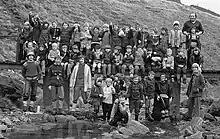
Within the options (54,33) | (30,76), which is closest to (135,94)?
(30,76)

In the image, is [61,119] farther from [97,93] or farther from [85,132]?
[85,132]

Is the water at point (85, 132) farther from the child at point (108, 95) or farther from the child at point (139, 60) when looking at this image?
the child at point (139, 60)

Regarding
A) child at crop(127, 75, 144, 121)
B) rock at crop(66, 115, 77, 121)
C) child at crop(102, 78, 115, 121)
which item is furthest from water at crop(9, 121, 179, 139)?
child at crop(102, 78, 115, 121)

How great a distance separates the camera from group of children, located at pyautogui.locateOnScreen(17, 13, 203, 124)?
48.4ft

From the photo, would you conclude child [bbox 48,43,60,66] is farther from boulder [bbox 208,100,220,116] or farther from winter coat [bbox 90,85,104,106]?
boulder [bbox 208,100,220,116]

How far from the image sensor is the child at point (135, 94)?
14.6 m

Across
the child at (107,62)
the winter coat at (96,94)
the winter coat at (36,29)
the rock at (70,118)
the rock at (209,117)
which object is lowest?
the rock at (70,118)

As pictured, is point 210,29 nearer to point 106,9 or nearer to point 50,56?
point 106,9

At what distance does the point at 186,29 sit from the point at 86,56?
4.00 metres

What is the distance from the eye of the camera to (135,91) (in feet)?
47.9

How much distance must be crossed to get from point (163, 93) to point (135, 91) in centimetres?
105

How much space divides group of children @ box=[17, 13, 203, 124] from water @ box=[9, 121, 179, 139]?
2.68 ft

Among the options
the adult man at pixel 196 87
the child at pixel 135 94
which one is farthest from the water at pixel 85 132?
the adult man at pixel 196 87

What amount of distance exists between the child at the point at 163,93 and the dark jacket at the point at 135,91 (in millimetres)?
692
